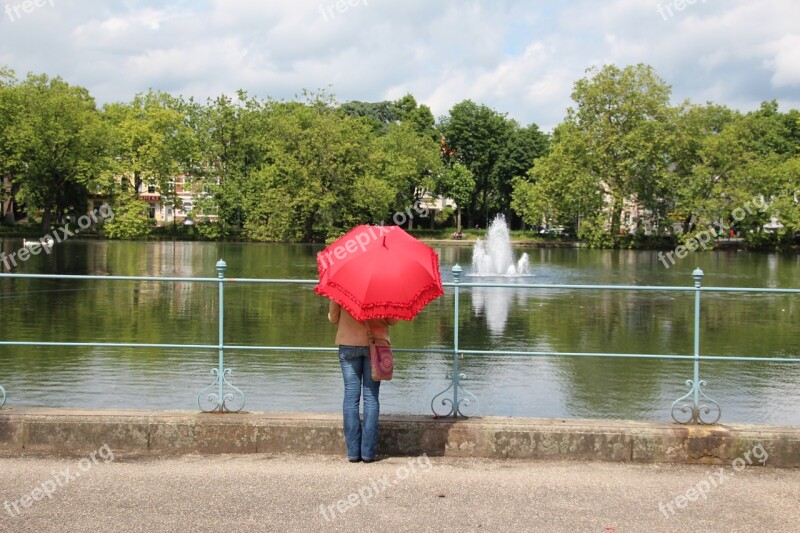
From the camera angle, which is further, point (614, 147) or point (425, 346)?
point (614, 147)

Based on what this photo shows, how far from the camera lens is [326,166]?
230ft

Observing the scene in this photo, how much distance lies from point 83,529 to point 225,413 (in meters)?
2.21

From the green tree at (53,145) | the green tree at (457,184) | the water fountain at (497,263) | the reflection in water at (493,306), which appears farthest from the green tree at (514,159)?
the reflection in water at (493,306)

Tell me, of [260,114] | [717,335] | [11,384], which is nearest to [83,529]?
[11,384]

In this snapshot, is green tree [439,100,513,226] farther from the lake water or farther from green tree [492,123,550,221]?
the lake water

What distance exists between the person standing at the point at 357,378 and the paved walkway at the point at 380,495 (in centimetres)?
18

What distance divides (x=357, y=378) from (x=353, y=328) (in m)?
0.42

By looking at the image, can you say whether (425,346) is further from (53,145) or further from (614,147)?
(53,145)

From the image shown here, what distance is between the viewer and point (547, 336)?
19.2 metres

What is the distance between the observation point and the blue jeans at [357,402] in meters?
6.41

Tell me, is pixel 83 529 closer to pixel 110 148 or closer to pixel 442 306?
pixel 442 306

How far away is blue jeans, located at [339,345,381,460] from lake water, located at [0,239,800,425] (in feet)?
5.47

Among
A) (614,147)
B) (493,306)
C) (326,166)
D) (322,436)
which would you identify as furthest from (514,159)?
(322,436)

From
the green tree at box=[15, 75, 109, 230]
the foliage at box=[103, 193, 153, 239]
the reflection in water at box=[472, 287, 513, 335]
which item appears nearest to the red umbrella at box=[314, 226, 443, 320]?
the reflection in water at box=[472, 287, 513, 335]
